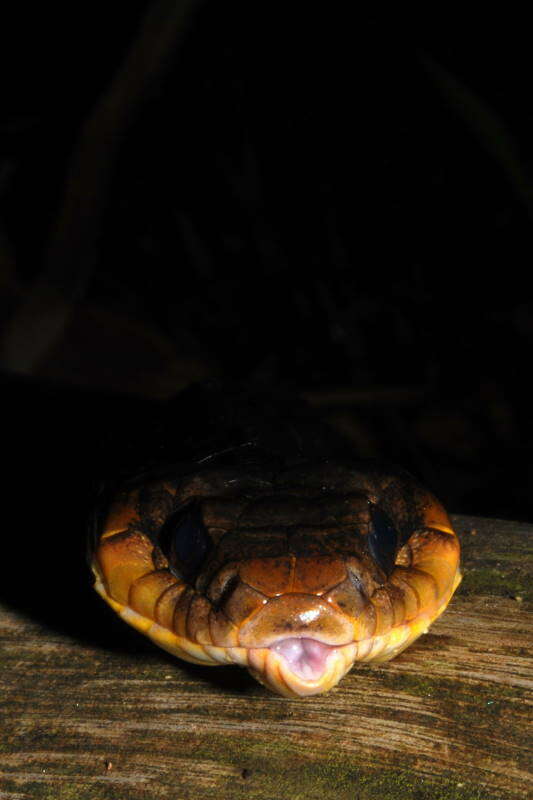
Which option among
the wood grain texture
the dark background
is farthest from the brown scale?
the dark background

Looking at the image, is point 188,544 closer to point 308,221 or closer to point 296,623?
point 296,623

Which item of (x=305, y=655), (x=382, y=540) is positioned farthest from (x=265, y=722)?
(x=382, y=540)

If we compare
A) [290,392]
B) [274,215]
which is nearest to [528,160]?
[274,215]

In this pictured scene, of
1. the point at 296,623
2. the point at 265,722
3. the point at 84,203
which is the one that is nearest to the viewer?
the point at 296,623

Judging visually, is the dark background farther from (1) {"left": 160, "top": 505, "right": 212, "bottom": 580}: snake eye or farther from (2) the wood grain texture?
(1) {"left": 160, "top": 505, "right": 212, "bottom": 580}: snake eye

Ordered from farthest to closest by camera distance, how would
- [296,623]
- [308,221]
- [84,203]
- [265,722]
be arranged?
[308,221]
[84,203]
[265,722]
[296,623]

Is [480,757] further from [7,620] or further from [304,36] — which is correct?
[304,36]

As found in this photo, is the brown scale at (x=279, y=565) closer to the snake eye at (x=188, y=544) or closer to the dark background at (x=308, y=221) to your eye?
the snake eye at (x=188, y=544)
